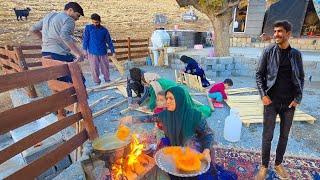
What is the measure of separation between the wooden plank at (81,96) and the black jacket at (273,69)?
2175mm

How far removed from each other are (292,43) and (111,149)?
11.9 m

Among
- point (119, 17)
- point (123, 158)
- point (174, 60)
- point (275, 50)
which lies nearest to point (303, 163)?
point (275, 50)

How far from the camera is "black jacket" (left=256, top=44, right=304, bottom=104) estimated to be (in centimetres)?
269

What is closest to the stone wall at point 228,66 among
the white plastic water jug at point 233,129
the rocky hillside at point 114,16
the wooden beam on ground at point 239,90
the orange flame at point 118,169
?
the wooden beam on ground at point 239,90

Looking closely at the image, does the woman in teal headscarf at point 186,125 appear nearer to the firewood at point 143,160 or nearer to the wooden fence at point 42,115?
the firewood at point 143,160

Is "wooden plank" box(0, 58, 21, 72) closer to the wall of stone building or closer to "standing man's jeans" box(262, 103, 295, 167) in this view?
"standing man's jeans" box(262, 103, 295, 167)

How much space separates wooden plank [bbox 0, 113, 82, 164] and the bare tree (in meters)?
6.64

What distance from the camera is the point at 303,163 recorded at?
3.45 metres

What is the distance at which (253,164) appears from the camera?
3441 millimetres

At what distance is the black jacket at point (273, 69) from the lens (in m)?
2.69

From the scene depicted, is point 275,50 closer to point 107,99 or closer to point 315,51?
point 107,99

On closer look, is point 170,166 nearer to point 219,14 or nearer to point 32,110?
point 32,110

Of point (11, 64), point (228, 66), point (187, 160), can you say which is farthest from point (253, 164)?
point (11, 64)

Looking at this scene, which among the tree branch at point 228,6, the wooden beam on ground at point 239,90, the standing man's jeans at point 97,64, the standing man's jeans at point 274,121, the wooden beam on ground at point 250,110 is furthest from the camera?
the tree branch at point 228,6
